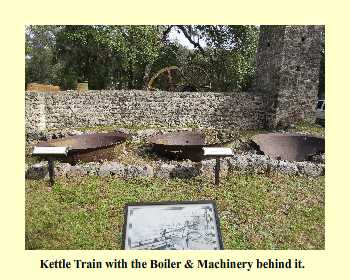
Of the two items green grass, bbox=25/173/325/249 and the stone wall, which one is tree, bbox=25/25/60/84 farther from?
green grass, bbox=25/173/325/249

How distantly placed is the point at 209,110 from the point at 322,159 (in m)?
6.99

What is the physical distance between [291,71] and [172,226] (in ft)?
35.0

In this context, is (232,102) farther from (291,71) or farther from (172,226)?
(172,226)

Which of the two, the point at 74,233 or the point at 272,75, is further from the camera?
the point at 272,75

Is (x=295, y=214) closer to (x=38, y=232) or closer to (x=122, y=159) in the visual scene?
(x=38, y=232)

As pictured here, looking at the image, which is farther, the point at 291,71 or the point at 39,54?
the point at 39,54

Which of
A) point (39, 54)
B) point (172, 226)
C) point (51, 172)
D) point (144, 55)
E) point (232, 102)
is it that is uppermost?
point (39, 54)

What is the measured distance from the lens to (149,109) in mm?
13641

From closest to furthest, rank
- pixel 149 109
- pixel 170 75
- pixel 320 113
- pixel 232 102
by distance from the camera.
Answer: pixel 149 109, pixel 232 102, pixel 170 75, pixel 320 113

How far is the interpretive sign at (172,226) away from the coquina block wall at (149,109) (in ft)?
30.6

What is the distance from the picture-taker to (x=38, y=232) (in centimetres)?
455

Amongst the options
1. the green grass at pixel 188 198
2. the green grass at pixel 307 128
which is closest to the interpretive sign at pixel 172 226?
the green grass at pixel 188 198

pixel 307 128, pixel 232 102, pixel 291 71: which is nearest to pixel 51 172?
pixel 232 102

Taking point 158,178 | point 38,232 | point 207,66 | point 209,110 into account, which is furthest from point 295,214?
point 207,66
